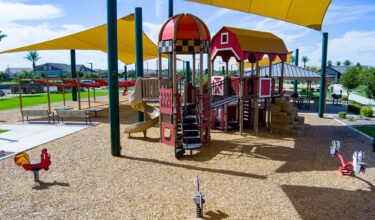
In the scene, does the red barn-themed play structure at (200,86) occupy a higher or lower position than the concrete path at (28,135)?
higher

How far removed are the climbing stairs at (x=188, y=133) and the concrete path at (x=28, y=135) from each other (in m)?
5.34

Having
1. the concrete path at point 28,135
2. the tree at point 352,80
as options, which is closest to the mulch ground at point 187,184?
the concrete path at point 28,135

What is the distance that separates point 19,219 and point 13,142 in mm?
6583

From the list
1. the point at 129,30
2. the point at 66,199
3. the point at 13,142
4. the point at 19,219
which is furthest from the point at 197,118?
the point at 129,30

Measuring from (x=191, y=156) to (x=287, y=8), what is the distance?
18.7ft

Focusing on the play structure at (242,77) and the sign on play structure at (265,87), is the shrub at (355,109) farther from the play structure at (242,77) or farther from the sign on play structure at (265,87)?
the sign on play structure at (265,87)

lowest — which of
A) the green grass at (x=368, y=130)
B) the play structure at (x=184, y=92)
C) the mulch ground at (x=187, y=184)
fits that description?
the mulch ground at (x=187, y=184)

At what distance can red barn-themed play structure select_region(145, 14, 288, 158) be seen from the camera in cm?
964

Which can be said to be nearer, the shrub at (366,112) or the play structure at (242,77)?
the play structure at (242,77)

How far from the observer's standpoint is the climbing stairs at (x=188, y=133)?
891cm

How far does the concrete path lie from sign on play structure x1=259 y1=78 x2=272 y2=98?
849 cm

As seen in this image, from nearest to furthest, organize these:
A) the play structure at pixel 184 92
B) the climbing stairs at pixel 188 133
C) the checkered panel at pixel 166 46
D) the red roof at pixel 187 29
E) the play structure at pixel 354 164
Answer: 1. the play structure at pixel 354 164
2. the climbing stairs at pixel 188 133
3. the play structure at pixel 184 92
4. the checkered panel at pixel 166 46
5. the red roof at pixel 187 29

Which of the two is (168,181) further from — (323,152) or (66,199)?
(323,152)

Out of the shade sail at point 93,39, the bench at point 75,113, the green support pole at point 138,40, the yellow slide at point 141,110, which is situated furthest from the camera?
the shade sail at point 93,39
